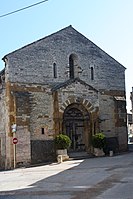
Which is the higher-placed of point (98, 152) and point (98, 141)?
point (98, 141)

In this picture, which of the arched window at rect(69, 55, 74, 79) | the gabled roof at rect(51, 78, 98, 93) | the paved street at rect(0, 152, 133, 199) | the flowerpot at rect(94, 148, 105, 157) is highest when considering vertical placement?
the arched window at rect(69, 55, 74, 79)

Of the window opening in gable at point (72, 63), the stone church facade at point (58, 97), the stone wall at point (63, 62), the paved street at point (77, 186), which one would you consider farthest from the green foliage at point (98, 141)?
the paved street at point (77, 186)

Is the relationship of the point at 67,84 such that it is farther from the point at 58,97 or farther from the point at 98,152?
the point at 98,152

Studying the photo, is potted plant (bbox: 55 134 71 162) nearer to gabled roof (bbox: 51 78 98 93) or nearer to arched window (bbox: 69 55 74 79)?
gabled roof (bbox: 51 78 98 93)

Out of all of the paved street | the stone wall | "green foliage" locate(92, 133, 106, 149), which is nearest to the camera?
the paved street

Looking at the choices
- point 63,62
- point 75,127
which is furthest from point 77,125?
point 63,62

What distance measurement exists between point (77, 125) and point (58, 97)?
3.23 meters

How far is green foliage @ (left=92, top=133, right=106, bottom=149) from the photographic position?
27578 mm

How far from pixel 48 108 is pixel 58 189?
43.8 feet

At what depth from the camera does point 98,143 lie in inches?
1087

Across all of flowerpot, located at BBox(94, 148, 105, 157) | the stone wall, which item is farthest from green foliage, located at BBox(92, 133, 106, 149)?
the stone wall

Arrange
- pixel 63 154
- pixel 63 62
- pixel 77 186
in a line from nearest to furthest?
1. pixel 77 186
2. pixel 63 154
3. pixel 63 62

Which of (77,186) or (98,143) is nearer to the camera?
(77,186)

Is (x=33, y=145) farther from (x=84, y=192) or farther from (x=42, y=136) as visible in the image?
(x=84, y=192)
